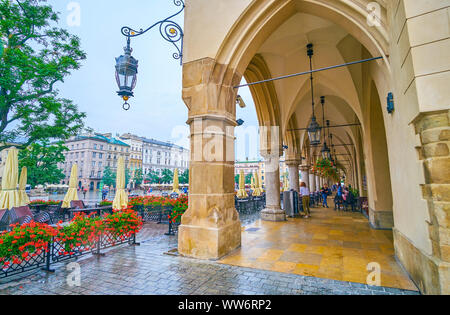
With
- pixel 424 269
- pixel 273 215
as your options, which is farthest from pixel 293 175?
pixel 424 269

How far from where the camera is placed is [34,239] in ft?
11.2

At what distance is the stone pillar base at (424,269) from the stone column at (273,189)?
481cm

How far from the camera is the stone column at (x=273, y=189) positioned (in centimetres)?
826

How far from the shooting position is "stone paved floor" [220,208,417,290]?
3243mm

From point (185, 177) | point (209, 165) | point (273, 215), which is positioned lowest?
point (273, 215)

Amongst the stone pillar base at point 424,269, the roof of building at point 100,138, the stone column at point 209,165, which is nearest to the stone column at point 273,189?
the stone column at point 209,165

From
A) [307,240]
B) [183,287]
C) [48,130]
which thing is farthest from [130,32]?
[48,130]

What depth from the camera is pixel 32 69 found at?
10586mm

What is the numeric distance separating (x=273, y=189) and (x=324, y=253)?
13.7 feet

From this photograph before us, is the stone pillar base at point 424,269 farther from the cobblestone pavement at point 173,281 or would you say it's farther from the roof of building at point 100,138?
the roof of building at point 100,138

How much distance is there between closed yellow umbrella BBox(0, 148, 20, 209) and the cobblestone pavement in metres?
4.70

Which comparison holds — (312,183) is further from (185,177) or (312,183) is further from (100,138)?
(100,138)
